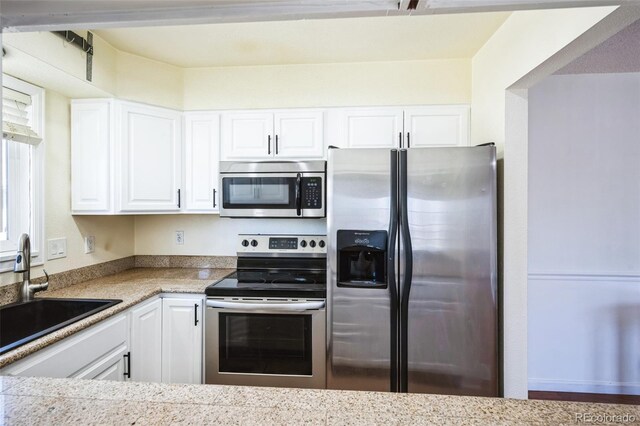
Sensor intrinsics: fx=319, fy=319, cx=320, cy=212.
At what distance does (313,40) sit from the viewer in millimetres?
2094

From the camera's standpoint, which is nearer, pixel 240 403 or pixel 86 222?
pixel 240 403

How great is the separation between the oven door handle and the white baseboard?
1.94 m

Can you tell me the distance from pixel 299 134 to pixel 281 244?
87 cm

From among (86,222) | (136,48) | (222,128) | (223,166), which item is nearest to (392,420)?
(223,166)

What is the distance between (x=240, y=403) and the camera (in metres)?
0.74

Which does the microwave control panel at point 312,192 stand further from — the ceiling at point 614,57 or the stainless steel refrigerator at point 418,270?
the ceiling at point 614,57

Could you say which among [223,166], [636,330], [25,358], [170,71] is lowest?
[636,330]

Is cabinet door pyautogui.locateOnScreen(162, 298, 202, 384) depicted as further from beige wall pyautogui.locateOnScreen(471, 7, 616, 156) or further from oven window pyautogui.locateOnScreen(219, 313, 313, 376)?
beige wall pyautogui.locateOnScreen(471, 7, 616, 156)

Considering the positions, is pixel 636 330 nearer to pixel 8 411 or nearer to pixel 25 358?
pixel 8 411

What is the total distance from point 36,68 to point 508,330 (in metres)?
3.02

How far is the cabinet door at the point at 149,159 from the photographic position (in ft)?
7.29

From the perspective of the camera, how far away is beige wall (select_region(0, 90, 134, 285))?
2.02 meters

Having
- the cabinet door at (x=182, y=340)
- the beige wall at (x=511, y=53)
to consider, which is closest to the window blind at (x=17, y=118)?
the cabinet door at (x=182, y=340)

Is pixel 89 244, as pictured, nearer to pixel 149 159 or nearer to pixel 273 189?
pixel 149 159
